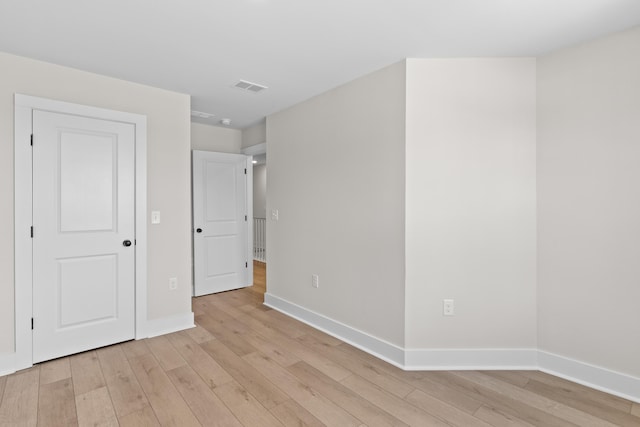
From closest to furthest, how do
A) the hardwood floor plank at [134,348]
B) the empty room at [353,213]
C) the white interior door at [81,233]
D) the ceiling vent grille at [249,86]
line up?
1. the empty room at [353,213]
2. the white interior door at [81,233]
3. the hardwood floor plank at [134,348]
4. the ceiling vent grille at [249,86]

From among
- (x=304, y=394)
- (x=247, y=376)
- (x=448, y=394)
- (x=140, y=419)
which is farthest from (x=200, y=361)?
(x=448, y=394)

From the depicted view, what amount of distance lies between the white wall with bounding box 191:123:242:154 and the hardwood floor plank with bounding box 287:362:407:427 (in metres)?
3.40

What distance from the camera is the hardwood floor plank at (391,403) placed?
6.19 feet

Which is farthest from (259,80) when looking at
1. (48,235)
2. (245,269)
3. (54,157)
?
(245,269)

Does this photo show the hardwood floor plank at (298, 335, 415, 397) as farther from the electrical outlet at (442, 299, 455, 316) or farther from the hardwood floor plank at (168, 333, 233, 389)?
the hardwood floor plank at (168, 333, 233, 389)

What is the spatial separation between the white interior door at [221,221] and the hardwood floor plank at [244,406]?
94.9 inches

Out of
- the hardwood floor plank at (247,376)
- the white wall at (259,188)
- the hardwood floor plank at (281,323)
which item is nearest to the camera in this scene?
the hardwood floor plank at (247,376)

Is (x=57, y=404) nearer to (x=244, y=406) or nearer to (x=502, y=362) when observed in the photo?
(x=244, y=406)

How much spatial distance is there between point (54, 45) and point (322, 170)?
7.79 feet

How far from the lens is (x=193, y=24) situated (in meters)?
2.05

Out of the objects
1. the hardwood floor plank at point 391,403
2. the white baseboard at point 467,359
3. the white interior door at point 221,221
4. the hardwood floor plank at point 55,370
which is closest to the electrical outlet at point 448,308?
the white baseboard at point 467,359

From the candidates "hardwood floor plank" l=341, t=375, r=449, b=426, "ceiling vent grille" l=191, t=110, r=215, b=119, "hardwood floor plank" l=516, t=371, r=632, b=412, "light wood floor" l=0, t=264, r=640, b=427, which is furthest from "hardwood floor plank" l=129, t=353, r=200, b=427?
"ceiling vent grille" l=191, t=110, r=215, b=119

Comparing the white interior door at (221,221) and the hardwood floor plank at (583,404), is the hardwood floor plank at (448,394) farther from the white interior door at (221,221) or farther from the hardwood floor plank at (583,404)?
the white interior door at (221,221)

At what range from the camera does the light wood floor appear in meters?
1.90
